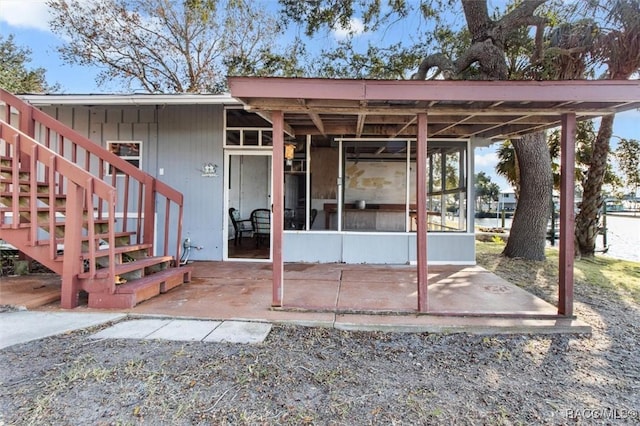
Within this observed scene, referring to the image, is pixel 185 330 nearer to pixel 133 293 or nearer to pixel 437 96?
pixel 133 293

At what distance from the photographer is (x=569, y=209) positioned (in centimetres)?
332

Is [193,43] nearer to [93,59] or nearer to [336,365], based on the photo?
[93,59]

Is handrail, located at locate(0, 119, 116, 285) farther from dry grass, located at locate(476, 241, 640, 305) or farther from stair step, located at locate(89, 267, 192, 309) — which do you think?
dry grass, located at locate(476, 241, 640, 305)

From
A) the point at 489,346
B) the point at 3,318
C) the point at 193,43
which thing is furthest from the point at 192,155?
the point at 193,43

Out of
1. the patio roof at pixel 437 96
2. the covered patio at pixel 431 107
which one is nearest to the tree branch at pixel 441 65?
the covered patio at pixel 431 107

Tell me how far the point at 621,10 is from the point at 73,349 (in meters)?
8.94

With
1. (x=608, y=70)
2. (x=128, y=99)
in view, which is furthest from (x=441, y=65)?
(x=128, y=99)

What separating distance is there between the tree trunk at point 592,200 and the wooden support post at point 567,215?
17.8 feet

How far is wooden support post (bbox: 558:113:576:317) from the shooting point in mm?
3334

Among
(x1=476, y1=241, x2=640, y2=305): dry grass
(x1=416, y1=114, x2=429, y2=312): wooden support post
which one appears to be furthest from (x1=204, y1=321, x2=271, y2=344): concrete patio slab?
(x1=476, y1=241, x2=640, y2=305): dry grass

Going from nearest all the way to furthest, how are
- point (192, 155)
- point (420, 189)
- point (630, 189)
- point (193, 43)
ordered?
point (420, 189), point (192, 155), point (630, 189), point (193, 43)

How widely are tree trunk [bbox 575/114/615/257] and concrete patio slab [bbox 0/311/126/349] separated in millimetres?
9015

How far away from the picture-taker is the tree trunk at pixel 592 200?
24.7ft

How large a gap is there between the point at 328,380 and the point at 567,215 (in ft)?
8.96
